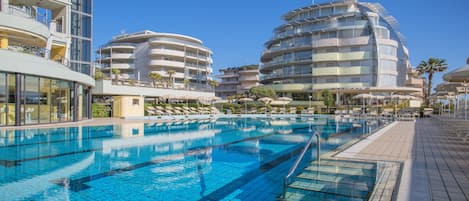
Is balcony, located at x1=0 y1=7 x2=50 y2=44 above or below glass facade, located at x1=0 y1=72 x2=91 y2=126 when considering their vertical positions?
above

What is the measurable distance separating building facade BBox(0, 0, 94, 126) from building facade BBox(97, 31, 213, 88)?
28.3 meters

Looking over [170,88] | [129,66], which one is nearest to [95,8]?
[170,88]

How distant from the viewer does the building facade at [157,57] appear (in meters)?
53.7

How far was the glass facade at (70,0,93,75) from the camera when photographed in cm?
2852

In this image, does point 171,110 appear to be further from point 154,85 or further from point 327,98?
point 327,98

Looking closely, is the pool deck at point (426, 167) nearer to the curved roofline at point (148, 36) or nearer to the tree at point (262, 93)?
the tree at point (262, 93)

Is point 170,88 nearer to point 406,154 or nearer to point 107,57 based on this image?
point 107,57

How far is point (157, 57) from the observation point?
54.1 metres

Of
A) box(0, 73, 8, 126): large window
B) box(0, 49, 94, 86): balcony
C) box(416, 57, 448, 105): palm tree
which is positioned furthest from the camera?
box(416, 57, 448, 105): palm tree

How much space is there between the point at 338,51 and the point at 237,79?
35.9 metres

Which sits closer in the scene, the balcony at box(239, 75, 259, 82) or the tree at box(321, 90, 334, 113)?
the tree at box(321, 90, 334, 113)

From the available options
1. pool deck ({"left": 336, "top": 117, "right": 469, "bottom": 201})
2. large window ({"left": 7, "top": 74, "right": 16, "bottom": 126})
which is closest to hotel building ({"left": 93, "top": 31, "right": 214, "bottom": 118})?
large window ({"left": 7, "top": 74, "right": 16, "bottom": 126})

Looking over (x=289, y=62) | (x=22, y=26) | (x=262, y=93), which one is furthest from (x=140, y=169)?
(x=289, y=62)

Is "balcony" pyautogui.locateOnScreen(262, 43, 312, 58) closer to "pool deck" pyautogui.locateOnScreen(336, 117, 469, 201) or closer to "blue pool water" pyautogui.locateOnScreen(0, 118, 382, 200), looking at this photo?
"blue pool water" pyautogui.locateOnScreen(0, 118, 382, 200)
